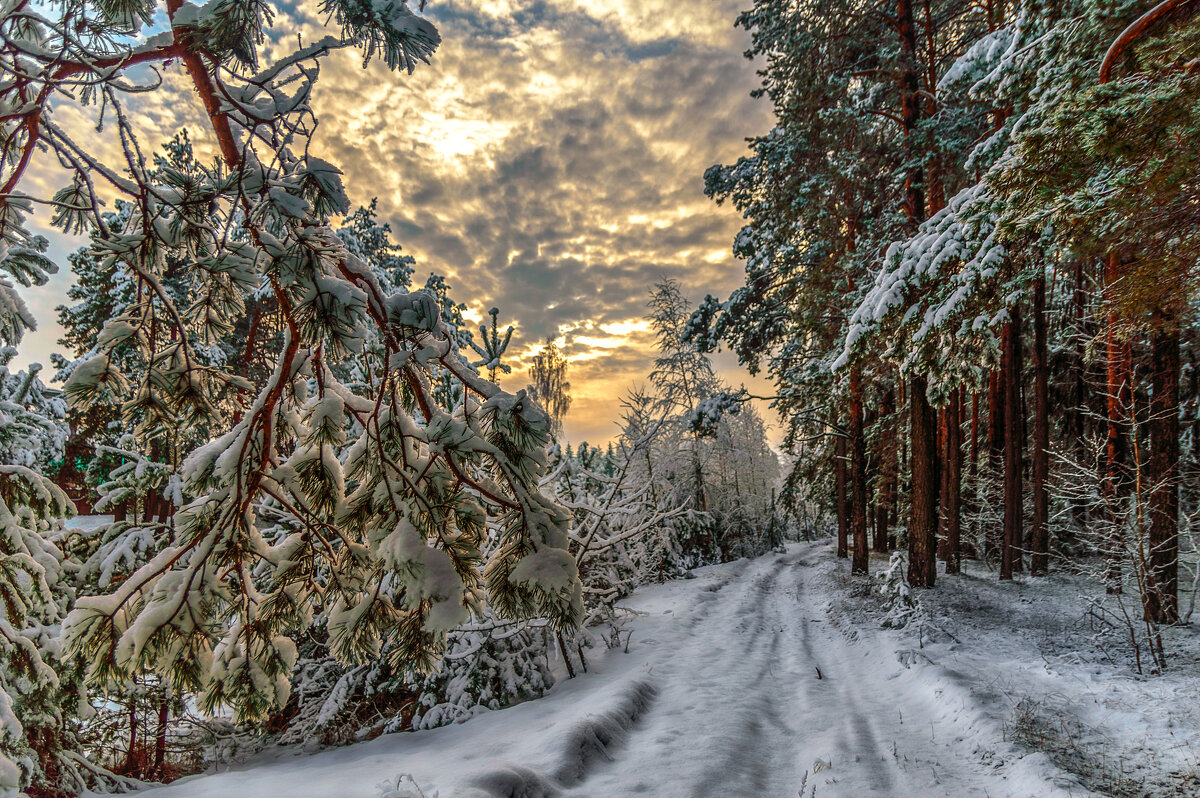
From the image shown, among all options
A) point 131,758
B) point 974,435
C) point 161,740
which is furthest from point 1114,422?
point 131,758

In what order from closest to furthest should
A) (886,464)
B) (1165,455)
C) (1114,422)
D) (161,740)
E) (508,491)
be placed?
(508,491) < (161,740) < (1114,422) < (1165,455) < (886,464)

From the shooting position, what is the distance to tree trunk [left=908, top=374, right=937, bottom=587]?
397 inches

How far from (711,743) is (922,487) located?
319 inches

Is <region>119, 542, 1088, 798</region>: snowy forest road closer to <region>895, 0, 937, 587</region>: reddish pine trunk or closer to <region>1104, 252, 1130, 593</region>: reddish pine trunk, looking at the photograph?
<region>1104, 252, 1130, 593</region>: reddish pine trunk

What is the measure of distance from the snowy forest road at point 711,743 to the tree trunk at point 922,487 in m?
3.70

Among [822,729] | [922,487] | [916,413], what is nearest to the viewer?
[822,729]

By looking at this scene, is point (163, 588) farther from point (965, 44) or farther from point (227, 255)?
point (965, 44)

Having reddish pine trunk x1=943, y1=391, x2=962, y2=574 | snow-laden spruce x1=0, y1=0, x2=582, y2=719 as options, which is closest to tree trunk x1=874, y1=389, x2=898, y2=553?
reddish pine trunk x1=943, y1=391, x2=962, y2=574

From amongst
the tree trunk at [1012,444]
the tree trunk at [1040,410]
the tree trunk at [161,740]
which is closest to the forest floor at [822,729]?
the tree trunk at [161,740]

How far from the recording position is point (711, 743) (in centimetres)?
439

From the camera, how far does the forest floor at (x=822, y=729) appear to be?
374 centimetres

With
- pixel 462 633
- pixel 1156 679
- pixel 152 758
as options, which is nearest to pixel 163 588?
pixel 462 633

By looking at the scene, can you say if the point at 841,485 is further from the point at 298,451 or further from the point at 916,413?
the point at 298,451

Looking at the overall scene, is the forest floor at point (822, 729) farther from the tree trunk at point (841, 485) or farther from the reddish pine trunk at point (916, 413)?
the tree trunk at point (841, 485)
